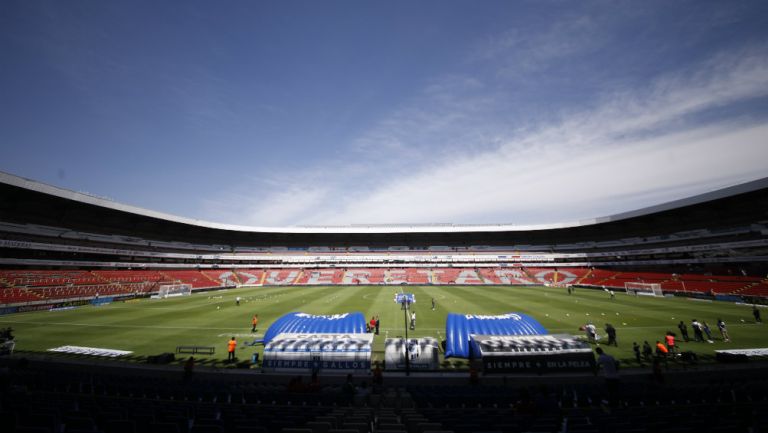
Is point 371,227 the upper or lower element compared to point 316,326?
upper

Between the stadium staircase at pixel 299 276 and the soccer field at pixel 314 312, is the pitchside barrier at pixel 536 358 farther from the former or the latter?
the stadium staircase at pixel 299 276

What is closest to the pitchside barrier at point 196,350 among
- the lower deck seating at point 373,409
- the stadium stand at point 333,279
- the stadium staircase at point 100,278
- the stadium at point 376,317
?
the stadium at point 376,317

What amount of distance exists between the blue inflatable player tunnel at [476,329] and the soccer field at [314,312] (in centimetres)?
116

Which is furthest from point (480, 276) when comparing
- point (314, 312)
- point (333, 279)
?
point (314, 312)

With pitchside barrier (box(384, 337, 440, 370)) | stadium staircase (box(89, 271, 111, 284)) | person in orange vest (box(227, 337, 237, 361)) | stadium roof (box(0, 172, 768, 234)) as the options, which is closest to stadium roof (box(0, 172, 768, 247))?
stadium roof (box(0, 172, 768, 234))

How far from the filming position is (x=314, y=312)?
27.5m

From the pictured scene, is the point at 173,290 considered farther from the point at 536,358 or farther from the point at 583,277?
the point at 583,277

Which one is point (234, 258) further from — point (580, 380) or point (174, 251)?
point (580, 380)

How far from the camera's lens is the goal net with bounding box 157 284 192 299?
41.7m

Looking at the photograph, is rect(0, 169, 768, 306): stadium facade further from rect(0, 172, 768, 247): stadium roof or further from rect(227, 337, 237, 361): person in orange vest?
rect(227, 337, 237, 361): person in orange vest

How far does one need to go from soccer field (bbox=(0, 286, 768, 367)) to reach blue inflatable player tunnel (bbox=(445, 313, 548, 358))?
1.16m

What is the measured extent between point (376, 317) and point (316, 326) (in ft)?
27.5

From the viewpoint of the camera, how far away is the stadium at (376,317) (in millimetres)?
8219

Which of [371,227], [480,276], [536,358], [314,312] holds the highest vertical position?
[371,227]
